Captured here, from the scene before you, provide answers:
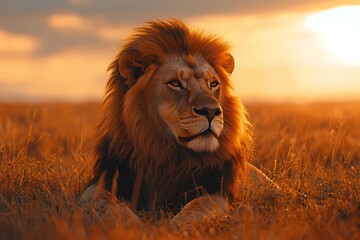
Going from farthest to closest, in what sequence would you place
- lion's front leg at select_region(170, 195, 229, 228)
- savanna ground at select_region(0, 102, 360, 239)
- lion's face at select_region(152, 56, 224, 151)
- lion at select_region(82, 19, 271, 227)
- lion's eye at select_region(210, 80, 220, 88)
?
lion's eye at select_region(210, 80, 220, 88)
lion at select_region(82, 19, 271, 227)
lion's face at select_region(152, 56, 224, 151)
lion's front leg at select_region(170, 195, 229, 228)
savanna ground at select_region(0, 102, 360, 239)

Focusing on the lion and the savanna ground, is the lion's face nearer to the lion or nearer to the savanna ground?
the lion

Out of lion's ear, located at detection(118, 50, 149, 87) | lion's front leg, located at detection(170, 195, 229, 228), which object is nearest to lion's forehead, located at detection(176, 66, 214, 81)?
lion's ear, located at detection(118, 50, 149, 87)

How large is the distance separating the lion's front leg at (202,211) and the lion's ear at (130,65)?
0.94 meters

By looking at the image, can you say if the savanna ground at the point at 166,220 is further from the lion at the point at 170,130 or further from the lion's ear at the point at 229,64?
the lion's ear at the point at 229,64

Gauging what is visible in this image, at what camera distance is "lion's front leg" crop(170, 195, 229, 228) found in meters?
4.18

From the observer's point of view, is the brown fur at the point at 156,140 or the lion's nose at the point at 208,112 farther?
the brown fur at the point at 156,140

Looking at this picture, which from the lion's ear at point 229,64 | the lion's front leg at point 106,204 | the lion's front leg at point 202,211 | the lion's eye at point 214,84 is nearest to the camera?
the lion's front leg at point 106,204

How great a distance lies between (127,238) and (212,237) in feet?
1.96

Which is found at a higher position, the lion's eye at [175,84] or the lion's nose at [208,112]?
the lion's eye at [175,84]

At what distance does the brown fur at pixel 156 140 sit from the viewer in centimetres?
457

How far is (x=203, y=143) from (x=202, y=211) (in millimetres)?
421

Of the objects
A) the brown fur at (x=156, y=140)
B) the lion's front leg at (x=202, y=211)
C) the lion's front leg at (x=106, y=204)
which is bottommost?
the lion's front leg at (x=202, y=211)

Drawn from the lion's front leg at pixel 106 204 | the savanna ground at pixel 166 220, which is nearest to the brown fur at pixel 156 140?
the lion's front leg at pixel 106 204

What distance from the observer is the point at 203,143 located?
4355mm
